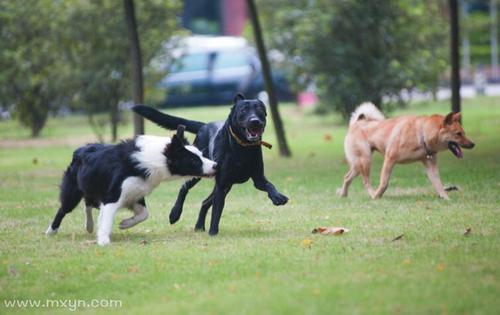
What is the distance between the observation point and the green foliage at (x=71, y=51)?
89.5ft

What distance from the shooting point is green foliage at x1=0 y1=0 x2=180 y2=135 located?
2728cm

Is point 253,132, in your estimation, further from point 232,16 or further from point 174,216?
point 232,16

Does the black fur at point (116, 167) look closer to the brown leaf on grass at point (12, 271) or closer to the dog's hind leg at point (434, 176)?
the brown leaf on grass at point (12, 271)

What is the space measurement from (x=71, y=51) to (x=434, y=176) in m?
17.4

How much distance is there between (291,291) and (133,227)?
4634mm

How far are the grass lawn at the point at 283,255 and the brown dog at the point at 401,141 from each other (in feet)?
1.28

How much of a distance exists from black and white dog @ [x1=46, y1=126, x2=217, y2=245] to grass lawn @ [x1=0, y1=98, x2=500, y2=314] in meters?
0.37

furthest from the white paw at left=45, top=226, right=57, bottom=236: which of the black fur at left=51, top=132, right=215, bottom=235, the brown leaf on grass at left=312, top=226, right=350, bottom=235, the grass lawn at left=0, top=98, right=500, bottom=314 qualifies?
the brown leaf on grass at left=312, top=226, right=350, bottom=235

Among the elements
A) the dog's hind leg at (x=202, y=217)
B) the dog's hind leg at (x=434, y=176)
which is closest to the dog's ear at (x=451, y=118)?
the dog's hind leg at (x=434, y=176)

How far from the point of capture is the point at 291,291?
24.2 ft

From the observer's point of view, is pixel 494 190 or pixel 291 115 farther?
pixel 291 115

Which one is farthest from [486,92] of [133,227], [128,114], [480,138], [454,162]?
[133,227]

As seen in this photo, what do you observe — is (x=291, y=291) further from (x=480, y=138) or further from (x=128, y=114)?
(x=128, y=114)

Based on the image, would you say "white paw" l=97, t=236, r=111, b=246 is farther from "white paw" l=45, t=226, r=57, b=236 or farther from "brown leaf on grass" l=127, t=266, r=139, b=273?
"brown leaf on grass" l=127, t=266, r=139, b=273
